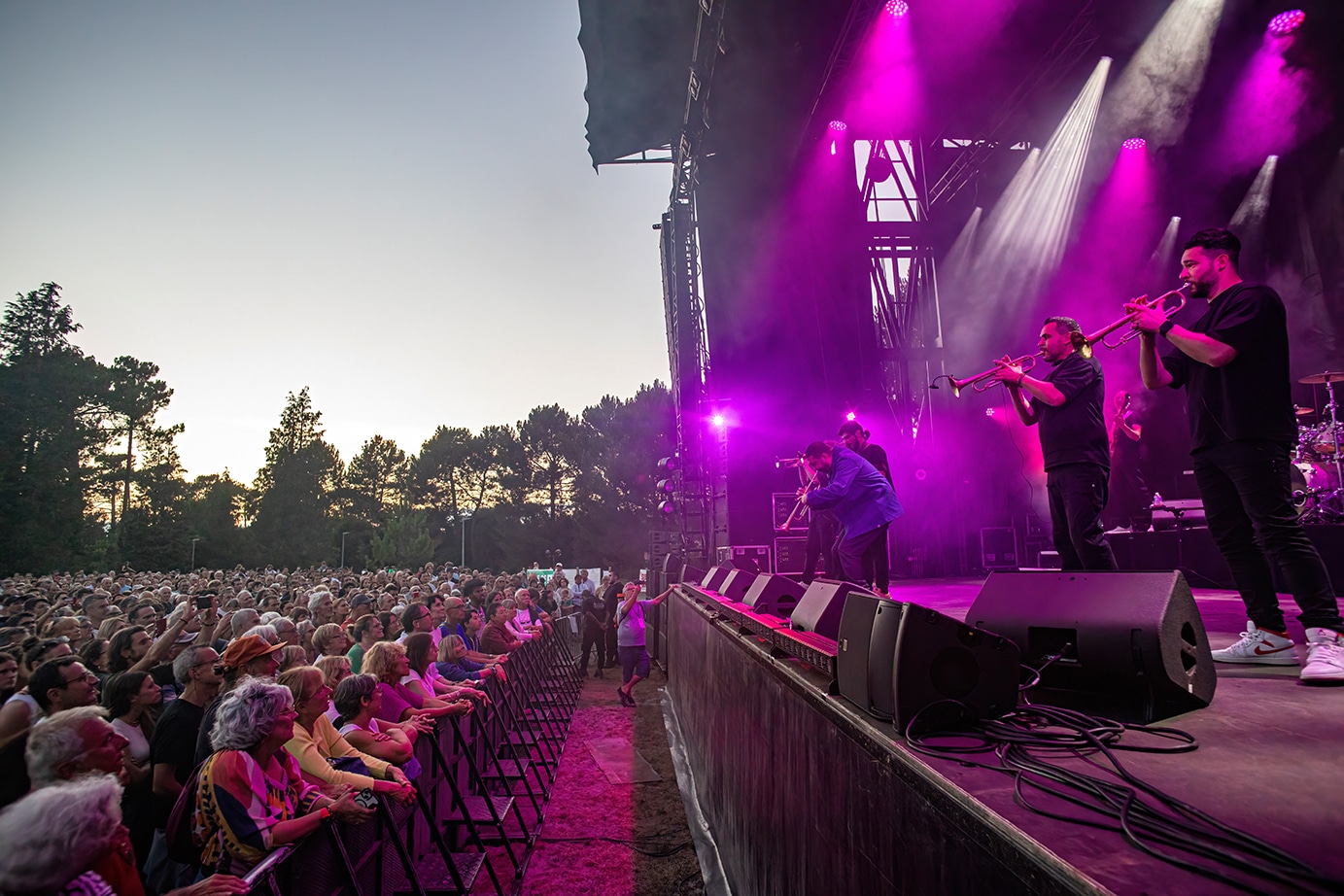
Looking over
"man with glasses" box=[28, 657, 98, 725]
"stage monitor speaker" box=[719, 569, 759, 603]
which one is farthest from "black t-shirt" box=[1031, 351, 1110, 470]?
"man with glasses" box=[28, 657, 98, 725]

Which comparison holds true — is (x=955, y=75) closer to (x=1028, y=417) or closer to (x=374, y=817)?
(x=1028, y=417)

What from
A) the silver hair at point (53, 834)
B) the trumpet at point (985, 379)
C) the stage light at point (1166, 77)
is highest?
the stage light at point (1166, 77)

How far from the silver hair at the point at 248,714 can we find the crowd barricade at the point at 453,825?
0.52 metres

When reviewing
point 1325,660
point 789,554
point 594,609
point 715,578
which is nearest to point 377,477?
point 594,609

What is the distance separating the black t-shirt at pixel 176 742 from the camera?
366 cm

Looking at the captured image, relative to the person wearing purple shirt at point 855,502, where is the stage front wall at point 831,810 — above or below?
below

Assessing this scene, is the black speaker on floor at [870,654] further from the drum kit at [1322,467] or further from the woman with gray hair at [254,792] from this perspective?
the drum kit at [1322,467]

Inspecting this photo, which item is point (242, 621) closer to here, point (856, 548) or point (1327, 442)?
point (856, 548)

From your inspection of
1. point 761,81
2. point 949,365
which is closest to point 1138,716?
point 761,81

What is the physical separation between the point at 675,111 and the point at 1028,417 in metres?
12.9

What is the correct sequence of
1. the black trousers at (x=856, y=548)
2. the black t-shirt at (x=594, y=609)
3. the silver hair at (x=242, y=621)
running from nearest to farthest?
the black trousers at (x=856, y=548) → the silver hair at (x=242, y=621) → the black t-shirt at (x=594, y=609)

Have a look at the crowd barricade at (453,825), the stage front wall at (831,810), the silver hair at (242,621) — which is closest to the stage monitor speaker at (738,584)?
the stage front wall at (831,810)

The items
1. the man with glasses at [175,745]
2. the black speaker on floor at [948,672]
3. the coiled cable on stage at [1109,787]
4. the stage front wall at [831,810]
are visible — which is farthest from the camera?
the man with glasses at [175,745]

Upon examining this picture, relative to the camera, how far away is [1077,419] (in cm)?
343
